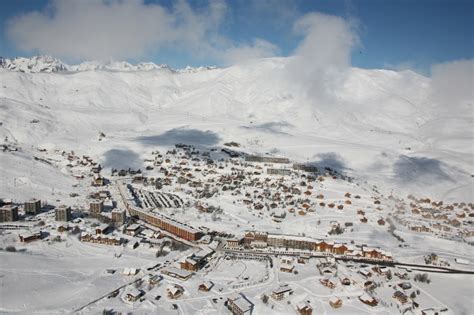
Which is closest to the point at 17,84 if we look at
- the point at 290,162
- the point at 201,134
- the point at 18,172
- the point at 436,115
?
the point at 201,134

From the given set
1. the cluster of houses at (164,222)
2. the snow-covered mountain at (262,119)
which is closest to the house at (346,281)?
the cluster of houses at (164,222)

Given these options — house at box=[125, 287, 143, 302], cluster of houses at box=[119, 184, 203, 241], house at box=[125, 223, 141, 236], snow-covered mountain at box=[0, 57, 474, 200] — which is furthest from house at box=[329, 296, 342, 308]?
snow-covered mountain at box=[0, 57, 474, 200]

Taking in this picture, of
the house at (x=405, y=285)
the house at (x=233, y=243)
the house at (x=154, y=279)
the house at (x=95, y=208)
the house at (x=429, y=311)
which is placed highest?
the house at (x=95, y=208)

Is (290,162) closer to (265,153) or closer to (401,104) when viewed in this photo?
(265,153)

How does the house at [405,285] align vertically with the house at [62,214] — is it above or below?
below

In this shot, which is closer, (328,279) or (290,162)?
(328,279)

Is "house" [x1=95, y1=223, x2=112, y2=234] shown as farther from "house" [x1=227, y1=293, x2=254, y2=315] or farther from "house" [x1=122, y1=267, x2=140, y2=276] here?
"house" [x1=227, y1=293, x2=254, y2=315]

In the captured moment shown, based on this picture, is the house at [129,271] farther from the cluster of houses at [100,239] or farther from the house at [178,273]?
the cluster of houses at [100,239]
